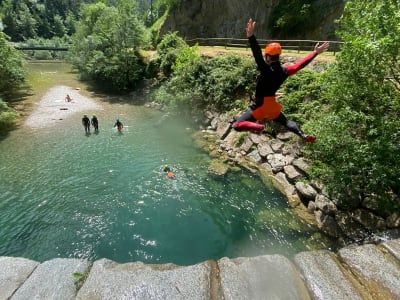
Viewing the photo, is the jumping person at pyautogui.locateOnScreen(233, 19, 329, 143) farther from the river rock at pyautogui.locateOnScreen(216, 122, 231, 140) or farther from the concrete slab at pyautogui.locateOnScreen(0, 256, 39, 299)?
the river rock at pyautogui.locateOnScreen(216, 122, 231, 140)

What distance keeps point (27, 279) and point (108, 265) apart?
4.77ft

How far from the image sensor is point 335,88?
36.1 feet

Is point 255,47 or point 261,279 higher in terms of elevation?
point 255,47

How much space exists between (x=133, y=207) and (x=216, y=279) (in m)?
8.73

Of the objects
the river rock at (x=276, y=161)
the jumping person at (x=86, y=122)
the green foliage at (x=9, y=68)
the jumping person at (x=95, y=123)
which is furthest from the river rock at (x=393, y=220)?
the green foliage at (x=9, y=68)

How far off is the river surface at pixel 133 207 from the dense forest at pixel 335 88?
3.02m

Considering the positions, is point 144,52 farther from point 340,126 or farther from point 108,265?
point 108,265

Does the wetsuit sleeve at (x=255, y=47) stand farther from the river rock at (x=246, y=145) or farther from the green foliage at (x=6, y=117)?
the green foliage at (x=6, y=117)

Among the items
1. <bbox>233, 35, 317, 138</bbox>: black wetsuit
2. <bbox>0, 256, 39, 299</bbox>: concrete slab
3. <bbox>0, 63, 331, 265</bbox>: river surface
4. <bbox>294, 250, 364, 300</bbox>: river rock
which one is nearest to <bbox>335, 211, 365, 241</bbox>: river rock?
<bbox>0, 63, 331, 265</bbox>: river surface

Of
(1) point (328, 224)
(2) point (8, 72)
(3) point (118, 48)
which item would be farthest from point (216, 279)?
(3) point (118, 48)

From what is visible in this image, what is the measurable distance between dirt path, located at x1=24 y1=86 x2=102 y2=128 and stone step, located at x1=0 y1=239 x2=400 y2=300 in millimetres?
21793

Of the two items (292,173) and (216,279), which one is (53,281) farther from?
(292,173)

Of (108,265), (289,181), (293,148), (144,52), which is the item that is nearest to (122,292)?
(108,265)

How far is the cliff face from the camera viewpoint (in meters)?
28.6
